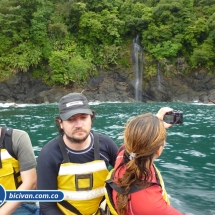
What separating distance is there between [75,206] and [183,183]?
15.7ft

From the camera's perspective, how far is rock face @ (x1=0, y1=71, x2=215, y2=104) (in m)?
32.1

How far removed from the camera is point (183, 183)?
22.0ft

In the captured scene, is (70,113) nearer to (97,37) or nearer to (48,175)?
(48,175)

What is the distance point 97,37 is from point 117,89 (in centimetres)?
775

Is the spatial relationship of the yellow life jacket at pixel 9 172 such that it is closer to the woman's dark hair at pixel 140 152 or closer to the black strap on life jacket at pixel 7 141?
the black strap on life jacket at pixel 7 141

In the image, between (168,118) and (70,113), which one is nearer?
(70,113)

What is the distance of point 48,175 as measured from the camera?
246 centimetres

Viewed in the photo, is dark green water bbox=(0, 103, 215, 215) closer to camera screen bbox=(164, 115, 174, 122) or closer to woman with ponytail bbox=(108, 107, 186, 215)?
camera screen bbox=(164, 115, 174, 122)

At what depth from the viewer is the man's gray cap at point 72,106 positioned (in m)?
2.49

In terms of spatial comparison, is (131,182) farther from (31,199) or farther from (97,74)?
(97,74)

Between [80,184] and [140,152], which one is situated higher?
[140,152]

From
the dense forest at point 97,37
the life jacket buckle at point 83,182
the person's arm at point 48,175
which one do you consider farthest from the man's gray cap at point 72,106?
the dense forest at point 97,37

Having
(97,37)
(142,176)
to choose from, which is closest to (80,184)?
(142,176)

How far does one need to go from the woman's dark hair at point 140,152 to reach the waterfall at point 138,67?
105ft
